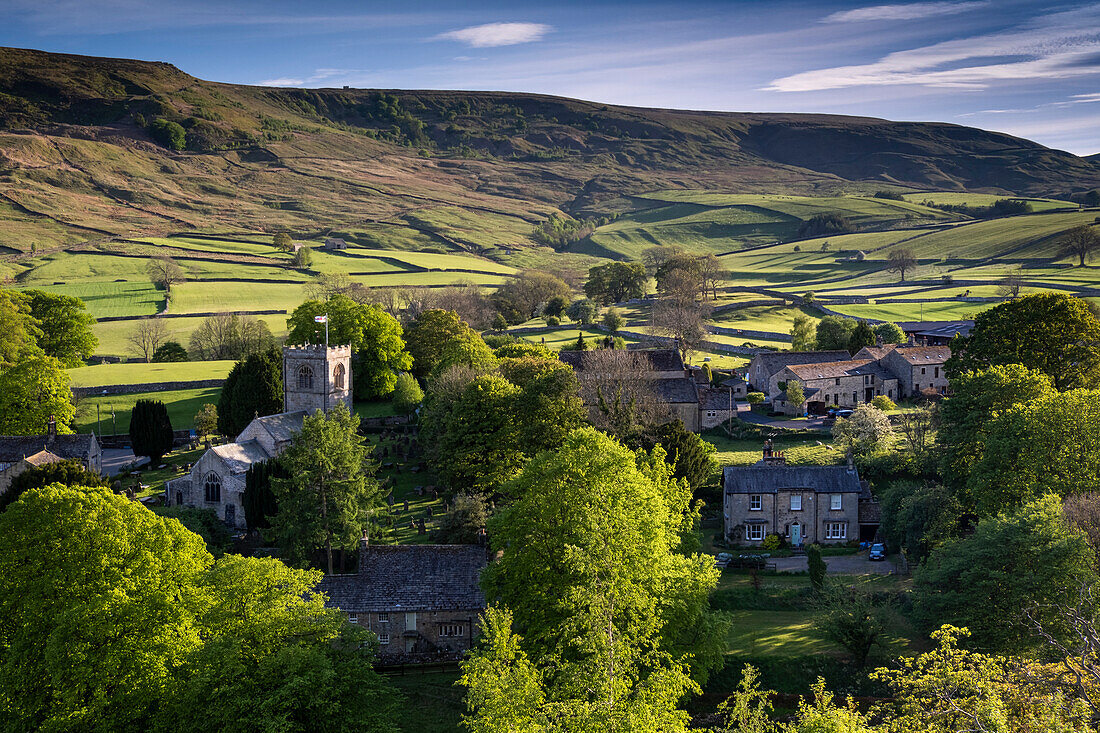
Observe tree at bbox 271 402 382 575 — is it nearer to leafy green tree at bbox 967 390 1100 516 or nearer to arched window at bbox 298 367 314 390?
arched window at bbox 298 367 314 390

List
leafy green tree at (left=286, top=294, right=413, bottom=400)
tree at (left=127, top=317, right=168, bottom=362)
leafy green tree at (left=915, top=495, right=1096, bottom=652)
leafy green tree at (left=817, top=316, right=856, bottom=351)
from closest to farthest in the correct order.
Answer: leafy green tree at (left=915, top=495, right=1096, bottom=652) < leafy green tree at (left=286, top=294, right=413, bottom=400) < leafy green tree at (left=817, top=316, right=856, bottom=351) < tree at (left=127, top=317, right=168, bottom=362)

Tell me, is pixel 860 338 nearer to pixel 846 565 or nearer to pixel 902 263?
pixel 846 565

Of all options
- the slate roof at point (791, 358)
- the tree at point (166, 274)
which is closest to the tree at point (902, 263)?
the slate roof at point (791, 358)

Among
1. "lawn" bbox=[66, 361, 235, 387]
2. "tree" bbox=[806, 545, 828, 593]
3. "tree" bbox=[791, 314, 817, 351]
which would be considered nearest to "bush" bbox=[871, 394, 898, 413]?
"tree" bbox=[791, 314, 817, 351]

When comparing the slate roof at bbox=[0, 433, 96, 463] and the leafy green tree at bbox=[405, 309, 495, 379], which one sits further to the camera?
the leafy green tree at bbox=[405, 309, 495, 379]

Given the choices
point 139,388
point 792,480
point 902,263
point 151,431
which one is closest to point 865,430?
point 792,480

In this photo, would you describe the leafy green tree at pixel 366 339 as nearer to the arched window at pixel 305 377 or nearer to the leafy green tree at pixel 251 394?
the leafy green tree at pixel 251 394

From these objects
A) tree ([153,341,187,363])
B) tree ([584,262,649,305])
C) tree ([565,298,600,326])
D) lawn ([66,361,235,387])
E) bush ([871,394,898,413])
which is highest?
tree ([584,262,649,305])
